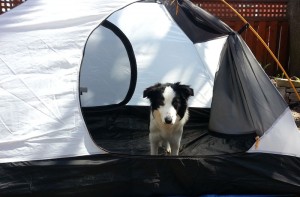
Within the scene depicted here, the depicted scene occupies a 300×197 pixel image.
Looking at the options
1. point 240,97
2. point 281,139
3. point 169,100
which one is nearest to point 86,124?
point 169,100

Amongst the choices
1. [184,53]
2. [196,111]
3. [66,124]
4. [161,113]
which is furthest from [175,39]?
[66,124]

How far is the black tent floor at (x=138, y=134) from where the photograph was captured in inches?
137

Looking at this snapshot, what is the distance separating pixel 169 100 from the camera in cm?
303

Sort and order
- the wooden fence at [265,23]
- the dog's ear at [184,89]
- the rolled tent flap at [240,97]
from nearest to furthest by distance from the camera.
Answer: the rolled tent flap at [240,97] < the dog's ear at [184,89] < the wooden fence at [265,23]

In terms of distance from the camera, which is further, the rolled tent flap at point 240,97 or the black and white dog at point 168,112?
the black and white dog at point 168,112

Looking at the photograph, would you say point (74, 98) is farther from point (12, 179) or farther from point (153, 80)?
point (153, 80)

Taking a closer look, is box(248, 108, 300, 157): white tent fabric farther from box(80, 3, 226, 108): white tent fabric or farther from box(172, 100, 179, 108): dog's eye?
box(80, 3, 226, 108): white tent fabric

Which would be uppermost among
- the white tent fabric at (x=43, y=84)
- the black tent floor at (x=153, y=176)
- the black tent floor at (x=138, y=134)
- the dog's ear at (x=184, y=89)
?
the white tent fabric at (x=43, y=84)

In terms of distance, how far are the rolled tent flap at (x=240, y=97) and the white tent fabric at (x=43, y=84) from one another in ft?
2.95

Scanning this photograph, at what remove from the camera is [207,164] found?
261 cm

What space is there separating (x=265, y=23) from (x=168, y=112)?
13.4 feet

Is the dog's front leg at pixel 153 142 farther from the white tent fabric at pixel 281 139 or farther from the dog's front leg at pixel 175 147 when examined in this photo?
the white tent fabric at pixel 281 139

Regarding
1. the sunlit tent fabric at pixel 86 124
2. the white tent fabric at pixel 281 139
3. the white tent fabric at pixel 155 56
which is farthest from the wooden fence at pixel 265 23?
the white tent fabric at pixel 281 139

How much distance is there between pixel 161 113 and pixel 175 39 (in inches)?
58.4
